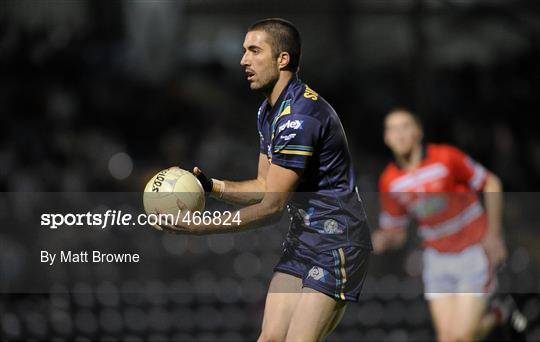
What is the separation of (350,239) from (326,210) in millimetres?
188

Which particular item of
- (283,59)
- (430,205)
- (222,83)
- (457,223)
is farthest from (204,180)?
(222,83)

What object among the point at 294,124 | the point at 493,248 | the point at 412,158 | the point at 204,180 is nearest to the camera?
the point at 294,124

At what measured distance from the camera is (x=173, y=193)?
5871 millimetres

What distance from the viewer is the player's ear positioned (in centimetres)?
588

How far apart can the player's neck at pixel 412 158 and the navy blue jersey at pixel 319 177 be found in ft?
7.64

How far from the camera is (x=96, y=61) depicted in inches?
445

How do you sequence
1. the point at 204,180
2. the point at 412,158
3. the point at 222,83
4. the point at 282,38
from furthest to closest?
the point at 222,83 → the point at 412,158 → the point at 204,180 → the point at 282,38

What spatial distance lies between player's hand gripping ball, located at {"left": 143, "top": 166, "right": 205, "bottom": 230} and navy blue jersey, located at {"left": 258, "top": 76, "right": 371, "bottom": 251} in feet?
1.37

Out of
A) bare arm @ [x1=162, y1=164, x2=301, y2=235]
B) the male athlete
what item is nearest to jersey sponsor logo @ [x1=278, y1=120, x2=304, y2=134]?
the male athlete

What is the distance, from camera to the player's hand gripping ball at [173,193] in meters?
5.84

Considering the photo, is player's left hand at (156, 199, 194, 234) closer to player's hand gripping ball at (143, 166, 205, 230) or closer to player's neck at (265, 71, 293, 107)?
player's hand gripping ball at (143, 166, 205, 230)

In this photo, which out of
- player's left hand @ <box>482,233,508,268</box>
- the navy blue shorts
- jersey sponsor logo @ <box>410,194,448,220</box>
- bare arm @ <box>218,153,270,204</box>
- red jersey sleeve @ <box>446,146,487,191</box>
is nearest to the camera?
the navy blue shorts

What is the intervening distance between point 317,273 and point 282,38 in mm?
1175

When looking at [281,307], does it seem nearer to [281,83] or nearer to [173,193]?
[173,193]
